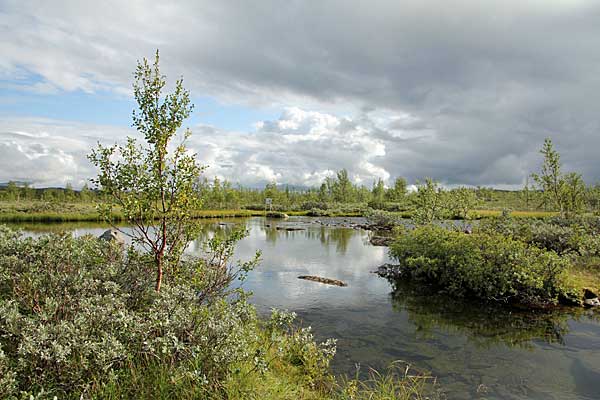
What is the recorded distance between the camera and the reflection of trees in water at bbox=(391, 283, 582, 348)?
9.23 meters

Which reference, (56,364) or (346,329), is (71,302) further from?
(346,329)

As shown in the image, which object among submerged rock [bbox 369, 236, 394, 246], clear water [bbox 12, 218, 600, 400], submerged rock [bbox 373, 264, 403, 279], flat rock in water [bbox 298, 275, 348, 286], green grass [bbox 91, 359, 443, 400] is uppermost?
green grass [bbox 91, 359, 443, 400]

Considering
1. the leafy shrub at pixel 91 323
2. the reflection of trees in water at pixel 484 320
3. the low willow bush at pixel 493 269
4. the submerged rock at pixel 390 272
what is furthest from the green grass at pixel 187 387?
the submerged rock at pixel 390 272

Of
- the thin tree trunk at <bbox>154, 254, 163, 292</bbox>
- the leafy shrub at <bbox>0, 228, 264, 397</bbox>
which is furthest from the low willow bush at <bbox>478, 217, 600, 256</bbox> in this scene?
the leafy shrub at <bbox>0, 228, 264, 397</bbox>

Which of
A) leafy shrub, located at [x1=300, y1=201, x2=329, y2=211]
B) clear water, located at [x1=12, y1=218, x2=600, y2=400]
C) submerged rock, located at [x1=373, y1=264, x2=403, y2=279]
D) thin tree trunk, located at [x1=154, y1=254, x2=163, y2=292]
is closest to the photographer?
thin tree trunk, located at [x1=154, y1=254, x2=163, y2=292]

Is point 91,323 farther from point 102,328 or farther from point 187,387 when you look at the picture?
point 187,387

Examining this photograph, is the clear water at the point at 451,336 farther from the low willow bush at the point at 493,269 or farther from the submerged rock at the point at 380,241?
the submerged rock at the point at 380,241

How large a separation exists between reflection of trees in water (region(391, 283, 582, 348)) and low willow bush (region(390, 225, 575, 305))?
1.89 feet

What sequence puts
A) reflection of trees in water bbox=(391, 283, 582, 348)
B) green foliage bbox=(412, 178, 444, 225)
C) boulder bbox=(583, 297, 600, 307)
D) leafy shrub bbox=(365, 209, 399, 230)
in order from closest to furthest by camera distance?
1. reflection of trees in water bbox=(391, 283, 582, 348)
2. boulder bbox=(583, 297, 600, 307)
3. green foliage bbox=(412, 178, 444, 225)
4. leafy shrub bbox=(365, 209, 399, 230)

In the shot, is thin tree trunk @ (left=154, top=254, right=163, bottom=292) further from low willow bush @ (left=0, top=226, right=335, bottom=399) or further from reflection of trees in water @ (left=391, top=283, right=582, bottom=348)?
reflection of trees in water @ (left=391, top=283, right=582, bottom=348)

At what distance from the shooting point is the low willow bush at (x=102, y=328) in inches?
147

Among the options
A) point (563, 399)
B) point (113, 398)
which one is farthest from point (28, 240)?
point (563, 399)

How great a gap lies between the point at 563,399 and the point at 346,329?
4.61 meters

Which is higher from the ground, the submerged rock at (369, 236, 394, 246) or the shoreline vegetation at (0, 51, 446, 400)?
the shoreline vegetation at (0, 51, 446, 400)
